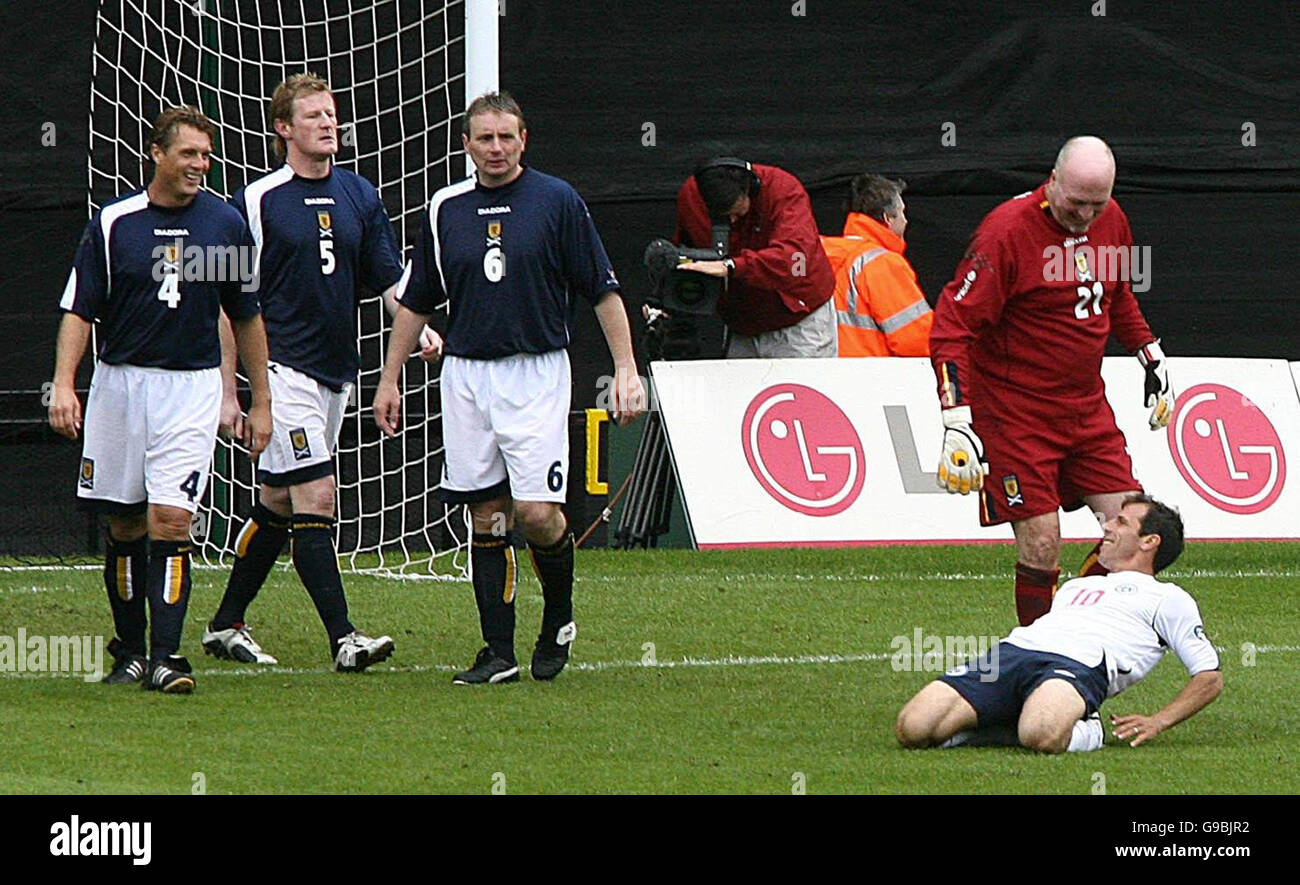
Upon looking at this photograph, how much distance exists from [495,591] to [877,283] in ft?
17.7

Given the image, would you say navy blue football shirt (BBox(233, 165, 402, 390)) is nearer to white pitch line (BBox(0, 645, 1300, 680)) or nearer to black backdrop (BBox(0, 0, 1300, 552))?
white pitch line (BBox(0, 645, 1300, 680))

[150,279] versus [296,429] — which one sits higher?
[150,279]

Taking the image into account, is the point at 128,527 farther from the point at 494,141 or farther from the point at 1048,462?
the point at 1048,462

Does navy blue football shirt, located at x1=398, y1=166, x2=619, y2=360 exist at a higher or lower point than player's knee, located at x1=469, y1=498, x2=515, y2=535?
higher

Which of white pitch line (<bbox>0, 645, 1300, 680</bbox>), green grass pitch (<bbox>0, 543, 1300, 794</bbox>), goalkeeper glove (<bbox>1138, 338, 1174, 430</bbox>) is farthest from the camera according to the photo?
white pitch line (<bbox>0, 645, 1300, 680</bbox>)

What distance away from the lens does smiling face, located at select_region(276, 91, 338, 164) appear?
8.71 meters

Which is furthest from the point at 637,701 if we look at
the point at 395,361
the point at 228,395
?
the point at 228,395

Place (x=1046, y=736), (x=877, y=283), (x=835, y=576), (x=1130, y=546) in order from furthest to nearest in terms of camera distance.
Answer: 1. (x=877, y=283)
2. (x=835, y=576)
3. (x=1130, y=546)
4. (x=1046, y=736)

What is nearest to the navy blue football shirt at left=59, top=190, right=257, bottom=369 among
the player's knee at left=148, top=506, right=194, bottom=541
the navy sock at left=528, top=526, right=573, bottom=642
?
the player's knee at left=148, top=506, right=194, bottom=541

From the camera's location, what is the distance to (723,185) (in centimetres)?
1216

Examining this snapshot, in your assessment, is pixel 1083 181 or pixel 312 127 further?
pixel 312 127

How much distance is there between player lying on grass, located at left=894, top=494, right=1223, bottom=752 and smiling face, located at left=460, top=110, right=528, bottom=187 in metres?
2.46

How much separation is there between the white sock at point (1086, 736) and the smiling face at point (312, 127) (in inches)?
141

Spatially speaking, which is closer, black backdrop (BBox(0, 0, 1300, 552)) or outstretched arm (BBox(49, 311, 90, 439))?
outstretched arm (BBox(49, 311, 90, 439))
